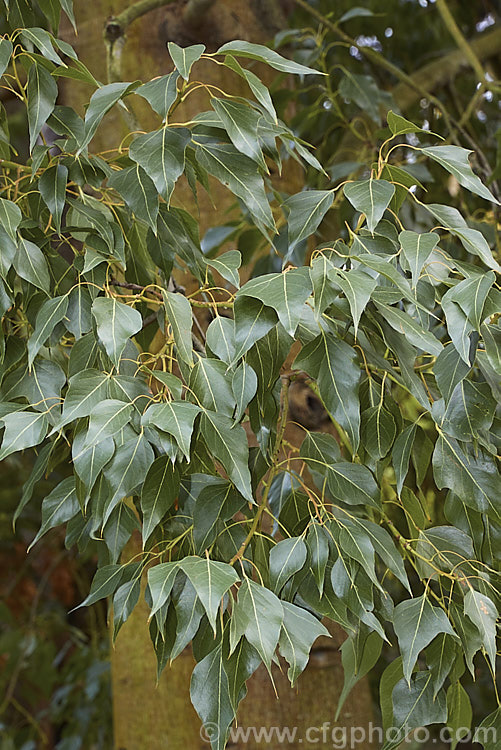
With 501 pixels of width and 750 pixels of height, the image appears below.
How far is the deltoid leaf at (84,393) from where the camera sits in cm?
51

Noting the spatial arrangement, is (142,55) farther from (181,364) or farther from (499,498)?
(499,498)

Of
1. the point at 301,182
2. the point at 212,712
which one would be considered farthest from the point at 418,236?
the point at 301,182

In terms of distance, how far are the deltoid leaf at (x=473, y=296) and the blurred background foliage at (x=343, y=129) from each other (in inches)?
20.1

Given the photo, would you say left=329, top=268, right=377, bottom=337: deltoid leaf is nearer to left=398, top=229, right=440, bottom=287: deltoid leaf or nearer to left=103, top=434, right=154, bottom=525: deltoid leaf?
left=398, top=229, right=440, bottom=287: deltoid leaf

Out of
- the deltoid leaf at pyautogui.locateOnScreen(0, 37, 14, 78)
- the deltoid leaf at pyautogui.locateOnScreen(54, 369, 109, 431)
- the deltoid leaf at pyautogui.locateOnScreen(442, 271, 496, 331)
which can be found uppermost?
the deltoid leaf at pyautogui.locateOnScreen(0, 37, 14, 78)

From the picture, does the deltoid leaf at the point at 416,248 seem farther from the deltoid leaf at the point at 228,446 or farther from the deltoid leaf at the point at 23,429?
the deltoid leaf at the point at 23,429

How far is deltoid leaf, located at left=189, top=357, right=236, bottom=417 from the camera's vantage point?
0.52m

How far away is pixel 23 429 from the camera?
1.71 ft

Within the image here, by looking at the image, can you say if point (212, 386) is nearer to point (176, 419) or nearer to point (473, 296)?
point (176, 419)

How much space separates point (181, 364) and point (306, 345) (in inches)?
3.4

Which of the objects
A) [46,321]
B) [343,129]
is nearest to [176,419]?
[46,321]

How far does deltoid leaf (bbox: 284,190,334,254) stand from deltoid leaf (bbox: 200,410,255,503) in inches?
6.3

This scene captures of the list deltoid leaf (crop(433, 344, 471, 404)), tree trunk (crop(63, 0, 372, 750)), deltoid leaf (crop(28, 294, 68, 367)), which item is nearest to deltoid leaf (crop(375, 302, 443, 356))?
deltoid leaf (crop(433, 344, 471, 404))

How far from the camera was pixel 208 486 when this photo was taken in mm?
537
